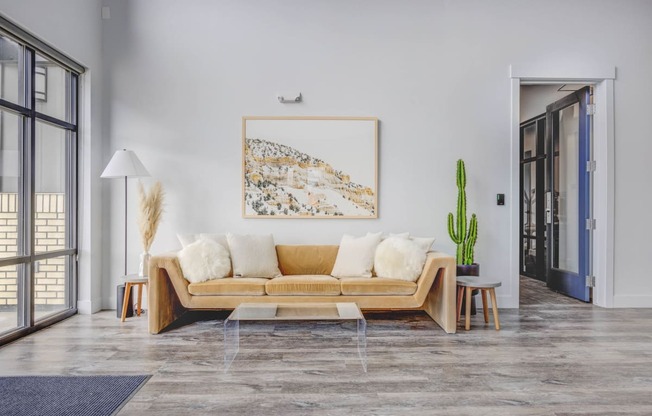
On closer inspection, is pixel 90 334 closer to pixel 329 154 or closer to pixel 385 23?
pixel 329 154

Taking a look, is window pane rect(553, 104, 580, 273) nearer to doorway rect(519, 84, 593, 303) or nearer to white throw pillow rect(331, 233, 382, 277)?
Result: doorway rect(519, 84, 593, 303)

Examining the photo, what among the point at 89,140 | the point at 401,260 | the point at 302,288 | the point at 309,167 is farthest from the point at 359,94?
the point at 89,140

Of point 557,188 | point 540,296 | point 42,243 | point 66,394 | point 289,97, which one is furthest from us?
point 557,188

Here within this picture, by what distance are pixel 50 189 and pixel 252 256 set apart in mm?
1952

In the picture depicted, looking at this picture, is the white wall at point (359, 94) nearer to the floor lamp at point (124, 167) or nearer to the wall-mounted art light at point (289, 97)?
the wall-mounted art light at point (289, 97)

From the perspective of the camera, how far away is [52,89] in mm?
4070

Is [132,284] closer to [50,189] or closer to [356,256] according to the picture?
[50,189]

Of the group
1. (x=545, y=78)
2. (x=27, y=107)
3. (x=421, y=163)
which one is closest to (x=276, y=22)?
(x=421, y=163)

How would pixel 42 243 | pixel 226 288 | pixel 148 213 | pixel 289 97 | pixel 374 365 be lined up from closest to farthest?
pixel 374 365 < pixel 226 288 < pixel 42 243 < pixel 148 213 < pixel 289 97

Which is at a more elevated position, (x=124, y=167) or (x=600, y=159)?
(x=600, y=159)

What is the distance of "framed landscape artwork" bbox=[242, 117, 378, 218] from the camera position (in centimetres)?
464

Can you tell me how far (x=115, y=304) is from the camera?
182 inches

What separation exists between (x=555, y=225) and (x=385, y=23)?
345 centimetres

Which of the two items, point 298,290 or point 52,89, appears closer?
point 298,290
